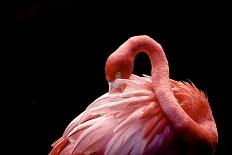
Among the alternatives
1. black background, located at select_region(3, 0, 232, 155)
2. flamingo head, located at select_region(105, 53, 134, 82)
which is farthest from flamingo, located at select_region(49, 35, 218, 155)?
black background, located at select_region(3, 0, 232, 155)

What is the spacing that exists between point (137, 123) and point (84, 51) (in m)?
2.35

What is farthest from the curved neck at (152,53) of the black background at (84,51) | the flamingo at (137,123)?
the black background at (84,51)

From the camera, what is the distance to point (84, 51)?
16.7 ft

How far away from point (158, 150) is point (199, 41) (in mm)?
2358

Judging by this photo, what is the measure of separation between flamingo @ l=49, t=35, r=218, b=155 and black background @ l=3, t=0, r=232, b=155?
161 cm

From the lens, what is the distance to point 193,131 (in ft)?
9.06

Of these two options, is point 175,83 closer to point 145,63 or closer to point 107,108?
point 107,108

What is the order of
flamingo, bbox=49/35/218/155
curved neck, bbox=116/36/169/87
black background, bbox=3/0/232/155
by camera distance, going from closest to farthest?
flamingo, bbox=49/35/218/155
curved neck, bbox=116/36/169/87
black background, bbox=3/0/232/155

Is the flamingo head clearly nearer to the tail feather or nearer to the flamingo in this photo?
the flamingo

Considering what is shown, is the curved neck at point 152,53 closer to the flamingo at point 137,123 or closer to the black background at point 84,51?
the flamingo at point 137,123

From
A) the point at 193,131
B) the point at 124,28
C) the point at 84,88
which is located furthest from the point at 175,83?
the point at 124,28

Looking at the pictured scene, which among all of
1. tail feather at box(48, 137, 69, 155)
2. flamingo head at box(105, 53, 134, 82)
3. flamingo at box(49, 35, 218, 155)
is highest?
flamingo head at box(105, 53, 134, 82)

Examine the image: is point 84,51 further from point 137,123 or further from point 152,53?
point 137,123

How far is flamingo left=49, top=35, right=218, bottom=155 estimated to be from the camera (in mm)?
2789
